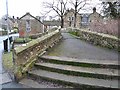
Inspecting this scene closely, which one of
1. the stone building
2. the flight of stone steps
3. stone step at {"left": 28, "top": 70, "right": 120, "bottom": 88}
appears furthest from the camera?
the stone building

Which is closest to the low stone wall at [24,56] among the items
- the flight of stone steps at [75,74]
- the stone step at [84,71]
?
the flight of stone steps at [75,74]

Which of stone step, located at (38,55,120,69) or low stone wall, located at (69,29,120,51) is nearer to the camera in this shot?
stone step, located at (38,55,120,69)

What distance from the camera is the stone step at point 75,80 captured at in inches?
215

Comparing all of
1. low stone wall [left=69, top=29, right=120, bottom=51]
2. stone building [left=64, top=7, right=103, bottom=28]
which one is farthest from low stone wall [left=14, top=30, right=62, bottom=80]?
stone building [left=64, top=7, right=103, bottom=28]

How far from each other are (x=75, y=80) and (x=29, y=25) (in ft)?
127

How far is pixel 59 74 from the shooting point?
251 inches

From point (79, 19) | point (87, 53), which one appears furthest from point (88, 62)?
point (79, 19)

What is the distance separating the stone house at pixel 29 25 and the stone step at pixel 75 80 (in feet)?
118

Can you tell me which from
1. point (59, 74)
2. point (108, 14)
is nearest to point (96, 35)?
point (59, 74)

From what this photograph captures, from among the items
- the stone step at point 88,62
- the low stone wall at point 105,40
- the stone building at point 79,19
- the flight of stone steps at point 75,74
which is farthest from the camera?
the stone building at point 79,19

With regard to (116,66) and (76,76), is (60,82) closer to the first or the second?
(76,76)

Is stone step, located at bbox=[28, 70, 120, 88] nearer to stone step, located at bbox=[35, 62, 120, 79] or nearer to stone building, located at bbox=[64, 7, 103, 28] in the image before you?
stone step, located at bbox=[35, 62, 120, 79]

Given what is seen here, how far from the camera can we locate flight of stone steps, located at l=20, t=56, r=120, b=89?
5.66 metres

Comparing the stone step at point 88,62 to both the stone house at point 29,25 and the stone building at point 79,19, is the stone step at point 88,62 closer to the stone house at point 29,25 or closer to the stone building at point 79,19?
the stone house at point 29,25
